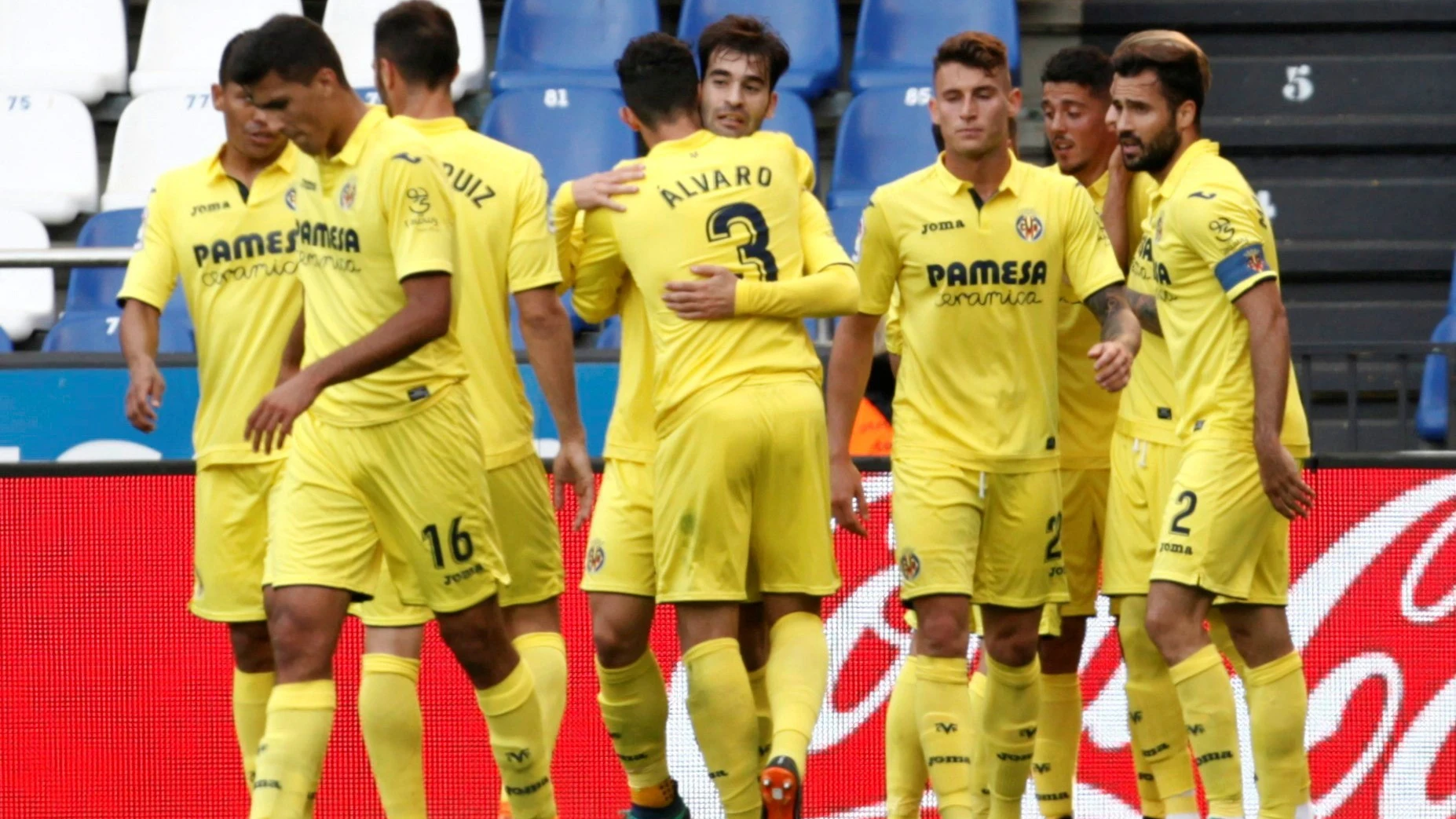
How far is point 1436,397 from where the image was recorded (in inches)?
362

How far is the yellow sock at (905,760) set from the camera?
682 cm

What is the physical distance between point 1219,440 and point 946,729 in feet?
3.73

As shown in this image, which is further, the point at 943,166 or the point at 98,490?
the point at 98,490

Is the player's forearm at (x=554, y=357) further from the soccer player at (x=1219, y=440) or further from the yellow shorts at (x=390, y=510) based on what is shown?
the soccer player at (x=1219, y=440)

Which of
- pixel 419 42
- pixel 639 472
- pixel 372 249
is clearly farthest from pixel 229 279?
pixel 639 472

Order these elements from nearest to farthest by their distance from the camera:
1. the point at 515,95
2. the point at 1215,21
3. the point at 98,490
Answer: the point at 98,490 < the point at 515,95 < the point at 1215,21

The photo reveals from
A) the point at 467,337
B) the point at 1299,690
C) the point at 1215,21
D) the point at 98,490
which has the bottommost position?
the point at 1299,690

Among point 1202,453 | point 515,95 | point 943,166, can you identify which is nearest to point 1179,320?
point 1202,453

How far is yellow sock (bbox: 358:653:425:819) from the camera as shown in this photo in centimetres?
625

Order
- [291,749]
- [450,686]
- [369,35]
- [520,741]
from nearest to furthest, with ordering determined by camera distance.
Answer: [291,749] → [520,741] → [450,686] → [369,35]

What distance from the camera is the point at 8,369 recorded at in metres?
7.74

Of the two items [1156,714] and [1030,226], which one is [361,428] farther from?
[1156,714]

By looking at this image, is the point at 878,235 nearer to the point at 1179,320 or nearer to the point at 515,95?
the point at 1179,320

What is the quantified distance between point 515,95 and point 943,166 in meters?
4.38
